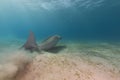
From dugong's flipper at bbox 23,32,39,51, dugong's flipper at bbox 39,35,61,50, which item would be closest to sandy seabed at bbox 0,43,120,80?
dugong's flipper at bbox 23,32,39,51

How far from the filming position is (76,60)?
411 inches

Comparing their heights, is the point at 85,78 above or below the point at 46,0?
below

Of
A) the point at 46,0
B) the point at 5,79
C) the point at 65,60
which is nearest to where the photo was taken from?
the point at 5,79

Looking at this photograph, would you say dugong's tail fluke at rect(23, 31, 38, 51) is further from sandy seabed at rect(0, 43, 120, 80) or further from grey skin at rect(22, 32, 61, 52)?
sandy seabed at rect(0, 43, 120, 80)

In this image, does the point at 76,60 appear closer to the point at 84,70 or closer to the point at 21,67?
the point at 84,70

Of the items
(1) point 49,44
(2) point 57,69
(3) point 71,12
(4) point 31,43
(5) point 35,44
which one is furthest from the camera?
(3) point 71,12

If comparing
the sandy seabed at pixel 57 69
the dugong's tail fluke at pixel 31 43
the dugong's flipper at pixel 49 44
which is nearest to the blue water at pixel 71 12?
the dugong's tail fluke at pixel 31 43

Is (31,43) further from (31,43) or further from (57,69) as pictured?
(57,69)

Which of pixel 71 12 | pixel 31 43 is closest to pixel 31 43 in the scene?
pixel 31 43

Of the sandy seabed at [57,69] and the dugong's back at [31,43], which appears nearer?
the sandy seabed at [57,69]

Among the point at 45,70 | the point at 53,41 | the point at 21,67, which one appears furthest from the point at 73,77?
the point at 53,41

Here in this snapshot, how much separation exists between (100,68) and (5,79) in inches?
210

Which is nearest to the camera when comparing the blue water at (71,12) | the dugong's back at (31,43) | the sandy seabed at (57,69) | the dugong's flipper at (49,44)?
the sandy seabed at (57,69)

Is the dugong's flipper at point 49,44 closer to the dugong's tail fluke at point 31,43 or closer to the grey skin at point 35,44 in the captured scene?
the grey skin at point 35,44
